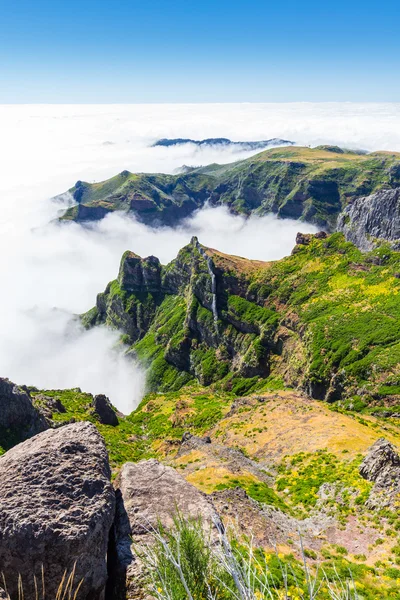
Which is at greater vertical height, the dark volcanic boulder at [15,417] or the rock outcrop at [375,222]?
the rock outcrop at [375,222]

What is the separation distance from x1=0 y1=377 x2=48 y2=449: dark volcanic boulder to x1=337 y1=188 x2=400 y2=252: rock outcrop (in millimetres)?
144656

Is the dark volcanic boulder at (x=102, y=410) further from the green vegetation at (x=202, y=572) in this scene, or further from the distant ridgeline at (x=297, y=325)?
the green vegetation at (x=202, y=572)

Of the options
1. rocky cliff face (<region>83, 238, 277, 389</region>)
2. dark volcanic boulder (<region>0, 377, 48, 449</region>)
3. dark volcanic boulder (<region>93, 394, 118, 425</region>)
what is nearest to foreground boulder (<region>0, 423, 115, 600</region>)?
dark volcanic boulder (<region>0, 377, 48, 449</region>)

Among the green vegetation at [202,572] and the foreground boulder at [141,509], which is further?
the foreground boulder at [141,509]

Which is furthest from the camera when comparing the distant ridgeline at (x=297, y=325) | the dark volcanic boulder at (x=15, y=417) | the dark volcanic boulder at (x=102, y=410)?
the dark volcanic boulder at (x=102, y=410)

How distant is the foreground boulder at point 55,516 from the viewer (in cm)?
1488

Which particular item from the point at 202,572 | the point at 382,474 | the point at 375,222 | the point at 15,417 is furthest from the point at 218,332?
the point at 202,572

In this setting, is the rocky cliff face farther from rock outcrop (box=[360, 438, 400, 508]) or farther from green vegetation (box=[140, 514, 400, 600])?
green vegetation (box=[140, 514, 400, 600])

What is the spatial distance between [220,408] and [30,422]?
164ft

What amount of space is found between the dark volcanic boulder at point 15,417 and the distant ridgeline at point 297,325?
70.5 meters

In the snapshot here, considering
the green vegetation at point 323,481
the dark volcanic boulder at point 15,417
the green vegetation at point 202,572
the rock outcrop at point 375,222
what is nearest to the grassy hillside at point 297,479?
the green vegetation at point 323,481

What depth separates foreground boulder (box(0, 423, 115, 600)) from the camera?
1488 cm

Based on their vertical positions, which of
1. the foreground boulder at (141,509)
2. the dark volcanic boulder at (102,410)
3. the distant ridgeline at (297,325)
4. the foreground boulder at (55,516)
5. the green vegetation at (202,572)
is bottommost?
the dark volcanic boulder at (102,410)

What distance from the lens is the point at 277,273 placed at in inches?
6412
